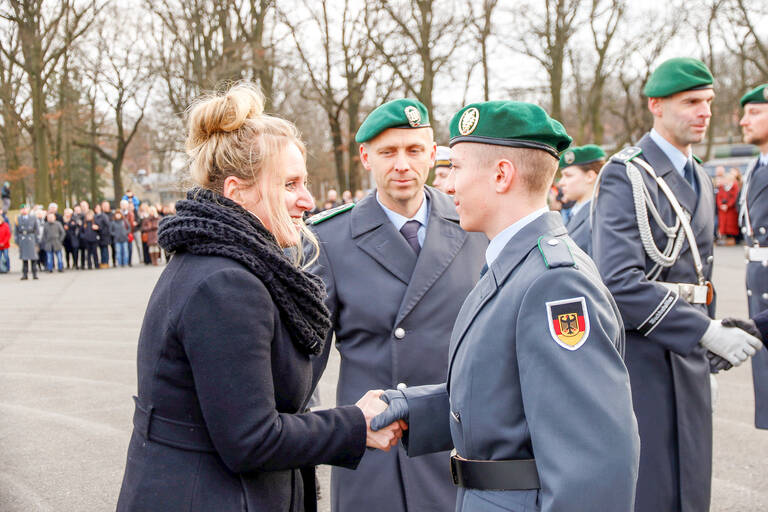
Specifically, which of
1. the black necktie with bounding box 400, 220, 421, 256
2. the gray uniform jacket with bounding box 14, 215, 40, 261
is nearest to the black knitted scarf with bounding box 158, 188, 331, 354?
the black necktie with bounding box 400, 220, 421, 256

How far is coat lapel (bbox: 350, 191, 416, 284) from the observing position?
3.27m

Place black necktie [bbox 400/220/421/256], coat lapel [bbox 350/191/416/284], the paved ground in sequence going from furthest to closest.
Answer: the paved ground → black necktie [bbox 400/220/421/256] → coat lapel [bbox 350/191/416/284]

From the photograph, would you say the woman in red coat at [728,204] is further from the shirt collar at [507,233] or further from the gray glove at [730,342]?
the shirt collar at [507,233]

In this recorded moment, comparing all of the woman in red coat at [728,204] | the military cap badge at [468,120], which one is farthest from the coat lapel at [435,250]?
the woman in red coat at [728,204]

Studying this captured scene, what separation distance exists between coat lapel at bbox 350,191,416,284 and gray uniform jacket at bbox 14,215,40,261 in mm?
18915

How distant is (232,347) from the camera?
1.92 metres

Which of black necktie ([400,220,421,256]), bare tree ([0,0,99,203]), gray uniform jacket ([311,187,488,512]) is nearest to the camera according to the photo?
gray uniform jacket ([311,187,488,512])

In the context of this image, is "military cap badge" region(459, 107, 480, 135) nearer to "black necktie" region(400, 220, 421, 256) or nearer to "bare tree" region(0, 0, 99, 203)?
"black necktie" region(400, 220, 421, 256)

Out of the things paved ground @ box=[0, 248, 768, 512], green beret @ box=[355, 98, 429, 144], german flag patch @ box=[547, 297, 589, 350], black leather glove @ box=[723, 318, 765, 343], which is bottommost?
paved ground @ box=[0, 248, 768, 512]

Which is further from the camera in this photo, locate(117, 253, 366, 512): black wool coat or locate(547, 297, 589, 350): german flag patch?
locate(117, 253, 366, 512): black wool coat

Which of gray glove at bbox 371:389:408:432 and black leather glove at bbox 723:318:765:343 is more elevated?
black leather glove at bbox 723:318:765:343

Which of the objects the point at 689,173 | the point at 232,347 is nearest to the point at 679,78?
the point at 689,173

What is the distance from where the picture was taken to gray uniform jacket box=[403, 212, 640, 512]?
1712 millimetres

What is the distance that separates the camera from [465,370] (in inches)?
78.1
